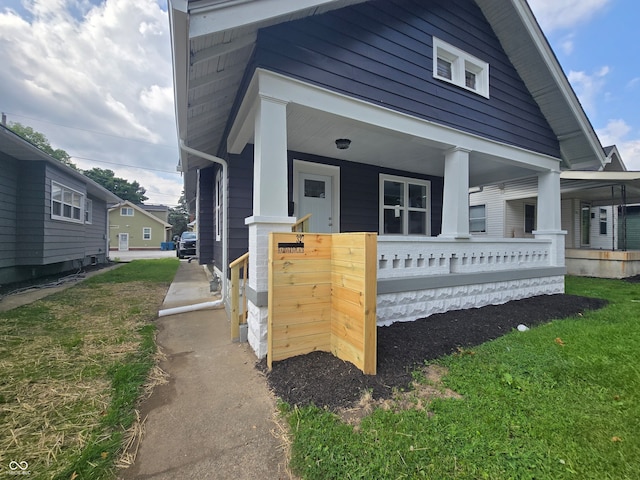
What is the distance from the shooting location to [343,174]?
19.9 ft

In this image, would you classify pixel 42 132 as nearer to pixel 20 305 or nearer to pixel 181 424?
pixel 20 305

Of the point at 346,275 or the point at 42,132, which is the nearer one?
the point at 346,275

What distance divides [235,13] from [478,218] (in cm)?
1361

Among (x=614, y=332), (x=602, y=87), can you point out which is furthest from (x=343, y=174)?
(x=602, y=87)

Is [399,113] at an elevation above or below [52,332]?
above

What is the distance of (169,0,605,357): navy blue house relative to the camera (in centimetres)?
302

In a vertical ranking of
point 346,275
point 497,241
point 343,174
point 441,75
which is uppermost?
point 441,75

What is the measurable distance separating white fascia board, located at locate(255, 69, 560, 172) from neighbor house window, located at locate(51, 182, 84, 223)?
26.4ft

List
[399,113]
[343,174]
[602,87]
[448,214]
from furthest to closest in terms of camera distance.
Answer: [602,87] < [343,174] < [448,214] < [399,113]

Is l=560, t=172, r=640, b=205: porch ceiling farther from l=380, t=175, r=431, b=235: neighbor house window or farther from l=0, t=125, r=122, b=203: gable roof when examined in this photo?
l=0, t=125, r=122, b=203: gable roof

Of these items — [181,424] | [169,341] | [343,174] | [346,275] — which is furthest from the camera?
[343,174]

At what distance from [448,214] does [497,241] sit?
1.20 m

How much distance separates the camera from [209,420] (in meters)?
2.00

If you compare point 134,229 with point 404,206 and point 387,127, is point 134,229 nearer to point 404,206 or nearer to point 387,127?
point 404,206
